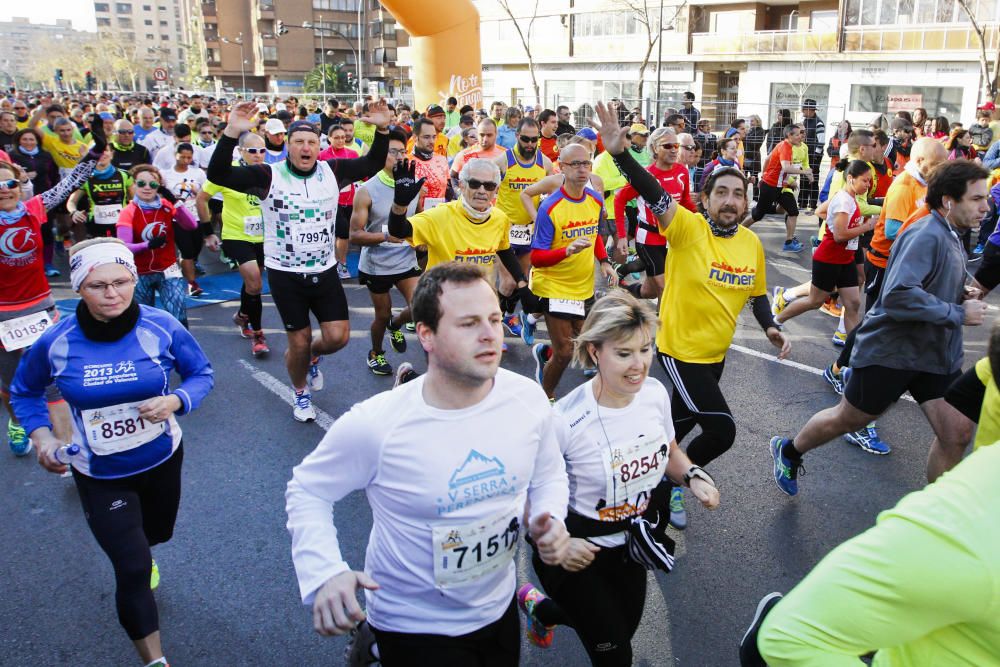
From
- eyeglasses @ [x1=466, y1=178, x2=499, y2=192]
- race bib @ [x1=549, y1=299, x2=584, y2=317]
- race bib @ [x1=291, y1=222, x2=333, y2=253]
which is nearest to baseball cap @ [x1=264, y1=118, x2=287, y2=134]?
race bib @ [x1=291, y1=222, x2=333, y2=253]

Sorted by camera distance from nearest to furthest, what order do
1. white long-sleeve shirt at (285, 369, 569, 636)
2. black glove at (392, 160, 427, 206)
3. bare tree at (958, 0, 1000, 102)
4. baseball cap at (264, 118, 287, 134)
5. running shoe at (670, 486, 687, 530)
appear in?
white long-sleeve shirt at (285, 369, 569, 636) < running shoe at (670, 486, 687, 530) < black glove at (392, 160, 427, 206) < baseball cap at (264, 118, 287, 134) < bare tree at (958, 0, 1000, 102)

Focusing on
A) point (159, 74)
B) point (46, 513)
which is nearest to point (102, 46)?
point (159, 74)

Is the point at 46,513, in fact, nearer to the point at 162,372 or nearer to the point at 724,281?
the point at 162,372

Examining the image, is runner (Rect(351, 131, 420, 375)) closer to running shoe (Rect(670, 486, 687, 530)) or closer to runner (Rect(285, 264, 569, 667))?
running shoe (Rect(670, 486, 687, 530))

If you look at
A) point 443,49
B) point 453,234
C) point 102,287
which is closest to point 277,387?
point 453,234

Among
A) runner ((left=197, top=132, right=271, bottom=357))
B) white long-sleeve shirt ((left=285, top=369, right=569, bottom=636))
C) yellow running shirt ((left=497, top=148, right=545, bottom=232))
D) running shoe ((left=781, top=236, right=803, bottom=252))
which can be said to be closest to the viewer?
white long-sleeve shirt ((left=285, top=369, right=569, bottom=636))

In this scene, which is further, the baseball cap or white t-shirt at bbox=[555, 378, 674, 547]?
the baseball cap

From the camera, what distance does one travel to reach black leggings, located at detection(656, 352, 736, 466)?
412 cm

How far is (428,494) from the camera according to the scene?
2.21 m

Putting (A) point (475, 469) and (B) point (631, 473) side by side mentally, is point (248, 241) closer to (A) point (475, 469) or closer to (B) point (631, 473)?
(B) point (631, 473)

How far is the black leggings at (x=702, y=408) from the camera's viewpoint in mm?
4125

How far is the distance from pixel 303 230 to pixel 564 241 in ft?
6.35

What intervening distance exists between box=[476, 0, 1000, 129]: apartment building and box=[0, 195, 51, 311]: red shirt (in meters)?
16.4

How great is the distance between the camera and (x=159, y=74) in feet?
103
